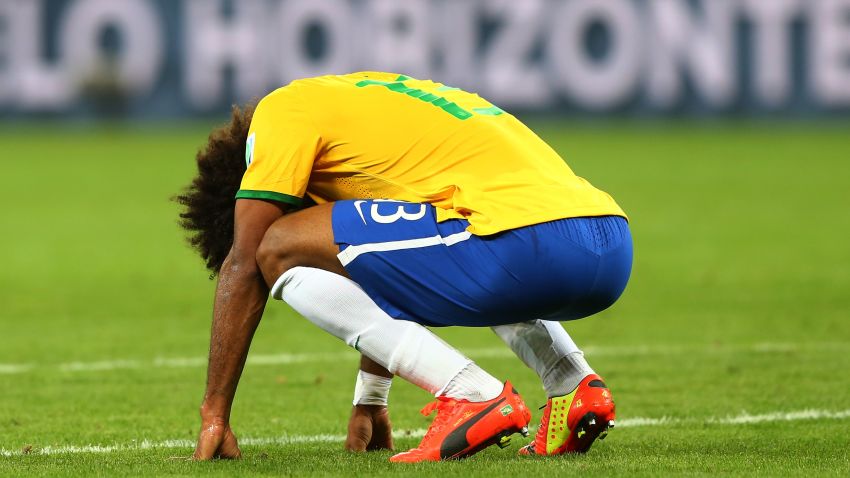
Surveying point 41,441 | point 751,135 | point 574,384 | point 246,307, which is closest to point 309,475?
point 246,307

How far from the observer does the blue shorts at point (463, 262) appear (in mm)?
4707

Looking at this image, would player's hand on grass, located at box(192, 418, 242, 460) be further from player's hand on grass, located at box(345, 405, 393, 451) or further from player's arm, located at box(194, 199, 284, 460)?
player's hand on grass, located at box(345, 405, 393, 451)

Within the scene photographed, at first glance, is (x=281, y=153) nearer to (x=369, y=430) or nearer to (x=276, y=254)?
(x=276, y=254)

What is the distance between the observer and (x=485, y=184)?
4816 mm

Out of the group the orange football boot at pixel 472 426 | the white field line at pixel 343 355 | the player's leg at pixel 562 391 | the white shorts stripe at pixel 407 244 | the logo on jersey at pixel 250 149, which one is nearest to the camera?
the orange football boot at pixel 472 426

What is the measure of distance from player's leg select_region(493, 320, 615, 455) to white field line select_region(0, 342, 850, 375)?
2.60m

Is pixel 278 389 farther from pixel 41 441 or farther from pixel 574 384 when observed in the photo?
pixel 574 384

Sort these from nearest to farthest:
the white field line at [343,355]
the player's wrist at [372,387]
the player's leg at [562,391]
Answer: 1. the player's leg at [562,391]
2. the player's wrist at [372,387]
3. the white field line at [343,355]

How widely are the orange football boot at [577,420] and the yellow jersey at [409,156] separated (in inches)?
23.0

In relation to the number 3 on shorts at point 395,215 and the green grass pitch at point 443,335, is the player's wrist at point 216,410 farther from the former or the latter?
the number 3 on shorts at point 395,215

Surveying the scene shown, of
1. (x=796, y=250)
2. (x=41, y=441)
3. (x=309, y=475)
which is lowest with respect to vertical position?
(x=796, y=250)

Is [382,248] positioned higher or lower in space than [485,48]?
higher

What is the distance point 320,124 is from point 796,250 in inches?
336

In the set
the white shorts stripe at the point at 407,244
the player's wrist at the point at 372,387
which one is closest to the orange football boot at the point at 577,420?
the player's wrist at the point at 372,387
